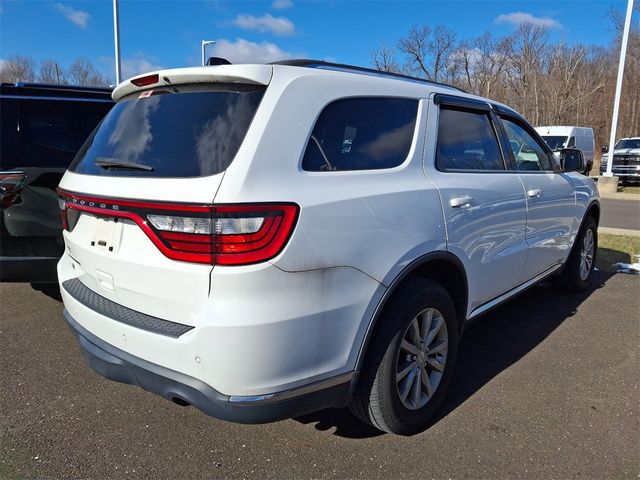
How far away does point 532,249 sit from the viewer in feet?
12.8

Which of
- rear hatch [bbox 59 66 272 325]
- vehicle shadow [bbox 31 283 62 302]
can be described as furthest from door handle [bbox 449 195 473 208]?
vehicle shadow [bbox 31 283 62 302]

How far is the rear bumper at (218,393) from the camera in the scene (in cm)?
196

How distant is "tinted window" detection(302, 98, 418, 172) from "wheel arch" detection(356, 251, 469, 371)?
548 millimetres

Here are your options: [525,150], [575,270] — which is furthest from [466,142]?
[575,270]

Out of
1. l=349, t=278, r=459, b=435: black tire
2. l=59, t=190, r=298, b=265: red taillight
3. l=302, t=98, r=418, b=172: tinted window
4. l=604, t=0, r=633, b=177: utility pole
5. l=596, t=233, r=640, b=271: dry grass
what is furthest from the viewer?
l=604, t=0, r=633, b=177: utility pole

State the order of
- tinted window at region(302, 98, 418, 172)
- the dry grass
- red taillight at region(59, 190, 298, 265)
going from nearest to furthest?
red taillight at region(59, 190, 298, 265) → tinted window at region(302, 98, 418, 172) → the dry grass

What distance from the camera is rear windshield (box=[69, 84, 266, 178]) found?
201 cm

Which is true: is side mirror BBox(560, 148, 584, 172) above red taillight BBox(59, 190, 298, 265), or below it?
above

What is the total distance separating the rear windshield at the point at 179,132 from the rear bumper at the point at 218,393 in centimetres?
84

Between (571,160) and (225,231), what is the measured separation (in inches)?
160

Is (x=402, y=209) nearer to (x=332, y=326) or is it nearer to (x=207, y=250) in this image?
(x=332, y=326)

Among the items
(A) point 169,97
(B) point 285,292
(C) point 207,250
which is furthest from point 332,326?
(A) point 169,97

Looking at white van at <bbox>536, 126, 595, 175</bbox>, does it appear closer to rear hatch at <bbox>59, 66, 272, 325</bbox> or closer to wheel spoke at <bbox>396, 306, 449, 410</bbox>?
wheel spoke at <bbox>396, 306, 449, 410</bbox>

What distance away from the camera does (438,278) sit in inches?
114
